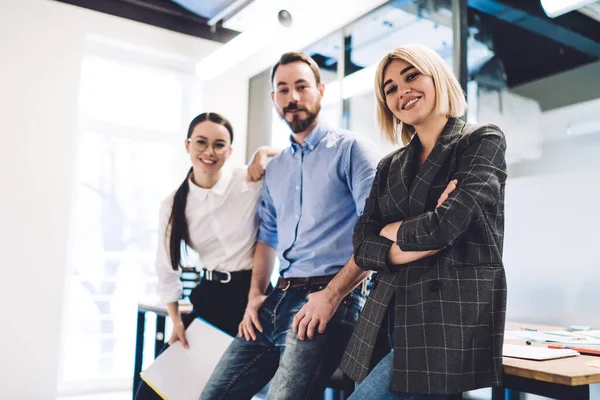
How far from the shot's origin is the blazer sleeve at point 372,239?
1.23m

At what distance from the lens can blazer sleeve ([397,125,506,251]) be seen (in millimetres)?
1060

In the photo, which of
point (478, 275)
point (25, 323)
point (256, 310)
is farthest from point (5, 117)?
point (478, 275)

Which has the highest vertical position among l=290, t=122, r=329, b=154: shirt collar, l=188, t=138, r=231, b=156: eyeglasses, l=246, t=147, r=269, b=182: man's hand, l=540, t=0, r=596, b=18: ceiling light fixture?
l=540, t=0, r=596, b=18: ceiling light fixture

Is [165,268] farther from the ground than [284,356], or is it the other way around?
[165,268]

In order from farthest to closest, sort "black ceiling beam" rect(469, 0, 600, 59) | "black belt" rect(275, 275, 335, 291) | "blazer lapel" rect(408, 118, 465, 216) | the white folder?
"black ceiling beam" rect(469, 0, 600, 59)
the white folder
"black belt" rect(275, 275, 335, 291)
"blazer lapel" rect(408, 118, 465, 216)

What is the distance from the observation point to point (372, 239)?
50.2 inches

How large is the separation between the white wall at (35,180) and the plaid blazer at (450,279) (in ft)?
10.2

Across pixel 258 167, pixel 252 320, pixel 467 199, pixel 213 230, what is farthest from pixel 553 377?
pixel 213 230

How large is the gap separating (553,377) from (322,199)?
832 mm

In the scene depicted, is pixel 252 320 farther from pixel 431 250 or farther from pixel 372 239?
pixel 431 250

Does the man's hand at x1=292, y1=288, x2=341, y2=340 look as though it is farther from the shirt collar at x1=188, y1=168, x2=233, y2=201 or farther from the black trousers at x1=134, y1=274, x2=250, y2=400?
the shirt collar at x1=188, y1=168, x2=233, y2=201

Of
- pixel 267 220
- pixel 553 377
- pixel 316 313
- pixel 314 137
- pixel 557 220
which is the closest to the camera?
pixel 553 377

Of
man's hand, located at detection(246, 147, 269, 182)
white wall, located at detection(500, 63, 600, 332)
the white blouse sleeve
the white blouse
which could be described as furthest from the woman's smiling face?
white wall, located at detection(500, 63, 600, 332)

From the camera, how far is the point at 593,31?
2424mm
